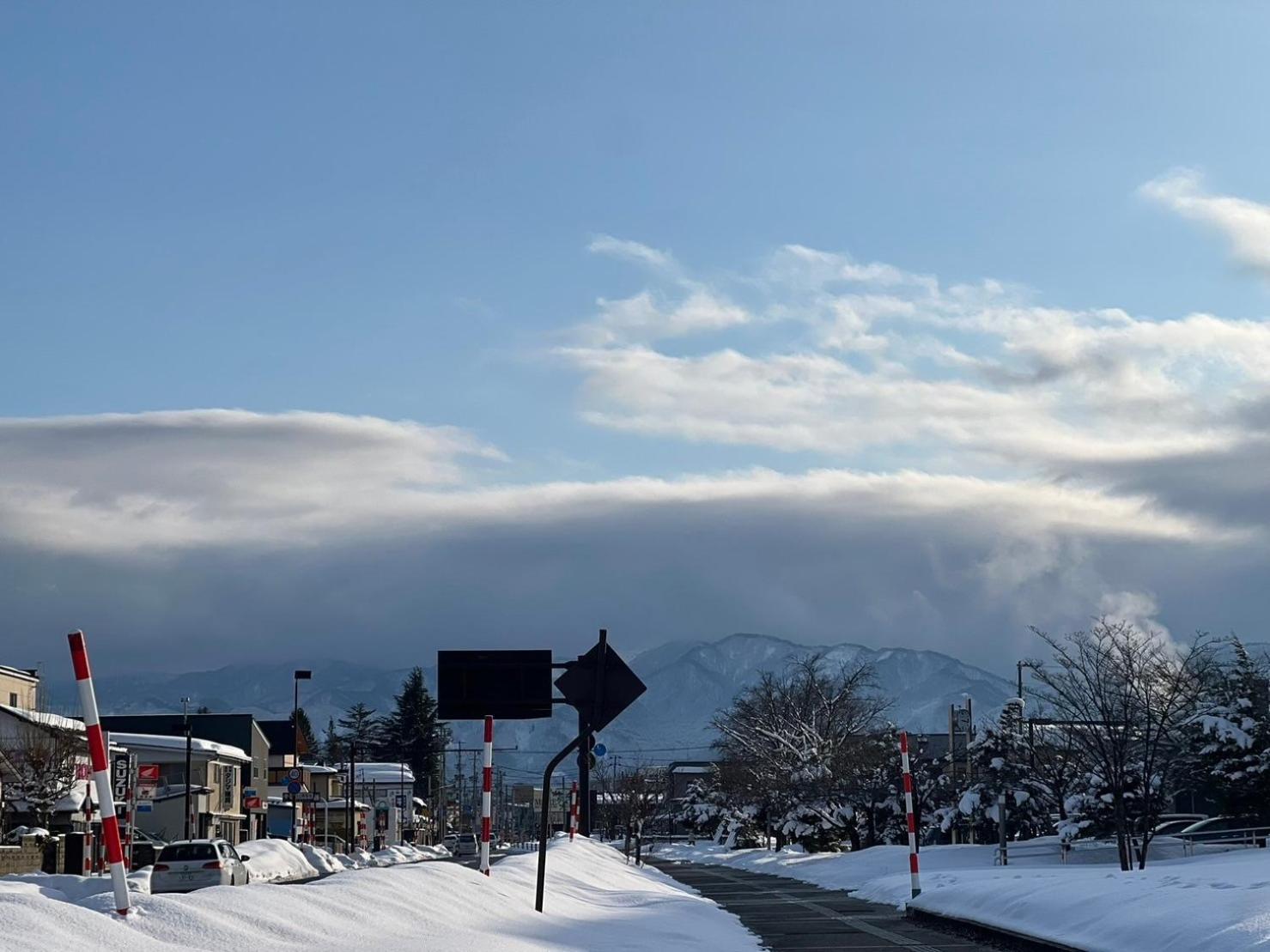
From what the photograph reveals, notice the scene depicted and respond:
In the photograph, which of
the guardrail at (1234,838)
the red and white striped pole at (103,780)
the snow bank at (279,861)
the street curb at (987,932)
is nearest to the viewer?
the red and white striped pole at (103,780)

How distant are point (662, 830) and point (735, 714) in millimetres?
103291

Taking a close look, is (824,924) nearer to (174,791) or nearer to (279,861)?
(279,861)

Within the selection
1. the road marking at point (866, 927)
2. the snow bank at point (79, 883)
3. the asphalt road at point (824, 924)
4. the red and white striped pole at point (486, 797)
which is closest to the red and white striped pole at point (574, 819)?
the snow bank at point (79, 883)

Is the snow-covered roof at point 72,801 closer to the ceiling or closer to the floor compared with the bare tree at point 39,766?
closer to the floor

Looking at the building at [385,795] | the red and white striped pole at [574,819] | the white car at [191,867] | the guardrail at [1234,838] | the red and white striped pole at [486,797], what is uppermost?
the red and white striped pole at [486,797]

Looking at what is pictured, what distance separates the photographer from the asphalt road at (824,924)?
16641 mm

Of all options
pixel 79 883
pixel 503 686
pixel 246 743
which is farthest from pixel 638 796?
pixel 503 686

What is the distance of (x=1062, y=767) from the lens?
54156 millimetres

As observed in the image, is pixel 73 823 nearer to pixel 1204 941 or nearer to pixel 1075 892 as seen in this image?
pixel 1075 892

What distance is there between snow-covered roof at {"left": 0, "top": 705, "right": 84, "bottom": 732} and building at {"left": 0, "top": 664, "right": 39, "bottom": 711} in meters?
9.34

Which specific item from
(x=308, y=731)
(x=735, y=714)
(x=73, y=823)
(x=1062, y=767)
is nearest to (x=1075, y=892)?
(x=1062, y=767)

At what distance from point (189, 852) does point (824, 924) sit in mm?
22628

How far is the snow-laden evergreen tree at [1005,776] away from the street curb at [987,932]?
36448 mm

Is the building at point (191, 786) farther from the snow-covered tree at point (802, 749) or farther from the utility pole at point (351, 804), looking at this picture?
the snow-covered tree at point (802, 749)
